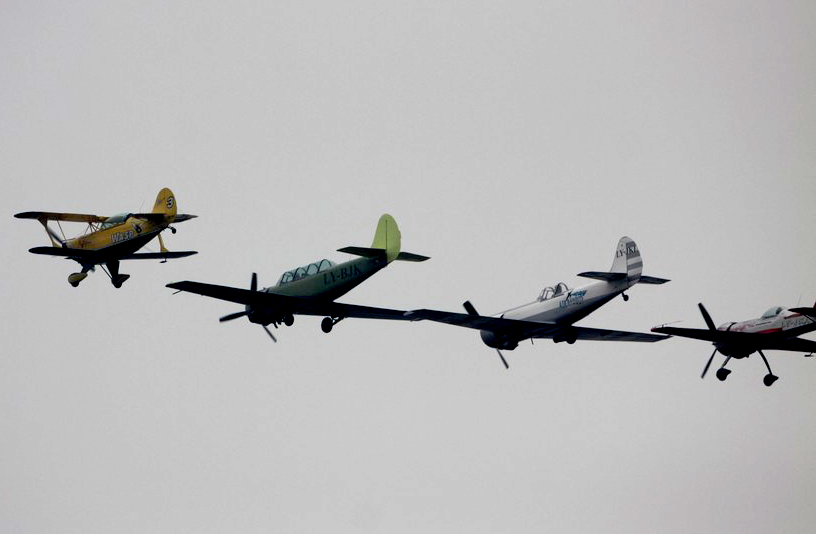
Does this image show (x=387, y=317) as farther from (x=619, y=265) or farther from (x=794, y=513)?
(x=794, y=513)

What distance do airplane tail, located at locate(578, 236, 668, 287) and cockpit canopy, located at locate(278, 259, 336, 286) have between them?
11.1 m

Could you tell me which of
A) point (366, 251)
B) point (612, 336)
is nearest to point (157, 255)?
point (366, 251)

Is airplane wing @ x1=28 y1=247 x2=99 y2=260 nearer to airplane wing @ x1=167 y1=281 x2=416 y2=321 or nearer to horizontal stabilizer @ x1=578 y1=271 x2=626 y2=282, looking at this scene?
airplane wing @ x1=167 y1=281 x2=416 y2=321

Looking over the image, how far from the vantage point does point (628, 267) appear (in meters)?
53.6

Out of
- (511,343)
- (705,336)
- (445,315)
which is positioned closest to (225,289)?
(445,315)

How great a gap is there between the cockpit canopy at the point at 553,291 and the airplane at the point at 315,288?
702 cm

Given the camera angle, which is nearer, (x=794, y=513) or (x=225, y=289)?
(x=225, y=289)

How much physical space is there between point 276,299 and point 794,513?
5233 centimetres

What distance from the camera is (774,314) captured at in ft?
180

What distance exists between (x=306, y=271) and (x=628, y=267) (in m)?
13.3

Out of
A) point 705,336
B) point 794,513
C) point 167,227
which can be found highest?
point 167,227

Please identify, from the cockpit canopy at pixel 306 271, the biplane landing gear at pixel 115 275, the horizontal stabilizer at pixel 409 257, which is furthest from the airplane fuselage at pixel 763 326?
the biplane landing gear at pixel 115 275

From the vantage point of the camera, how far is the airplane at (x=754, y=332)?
53.8 meters

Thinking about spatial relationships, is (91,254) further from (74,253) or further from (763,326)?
(763,326)
